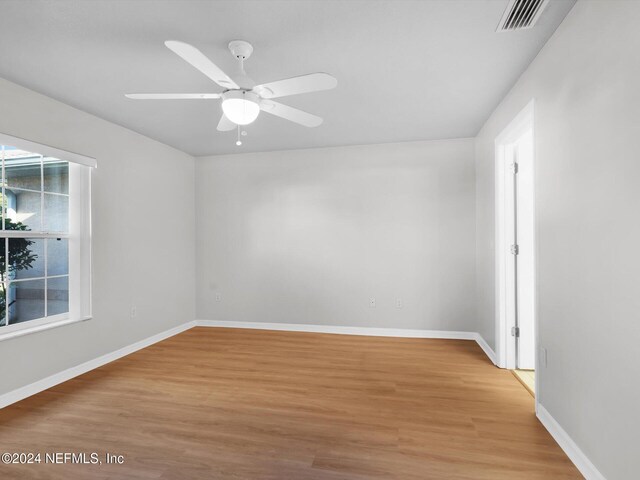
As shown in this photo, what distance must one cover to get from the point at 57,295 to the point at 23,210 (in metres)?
0.84

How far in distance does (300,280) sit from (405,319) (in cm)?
153

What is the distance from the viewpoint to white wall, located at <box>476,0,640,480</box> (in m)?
1.43

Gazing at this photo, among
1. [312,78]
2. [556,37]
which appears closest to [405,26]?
[312,78]

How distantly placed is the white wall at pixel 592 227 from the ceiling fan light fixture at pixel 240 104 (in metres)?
1.83

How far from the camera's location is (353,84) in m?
2.72

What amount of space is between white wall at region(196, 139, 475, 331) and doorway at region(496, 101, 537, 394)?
101 centimetres

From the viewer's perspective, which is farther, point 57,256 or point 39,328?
point 57,256

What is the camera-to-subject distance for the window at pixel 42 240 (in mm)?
2742

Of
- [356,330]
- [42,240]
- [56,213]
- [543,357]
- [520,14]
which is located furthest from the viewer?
[356,330]

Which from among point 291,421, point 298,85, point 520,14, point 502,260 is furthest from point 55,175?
point 502,260

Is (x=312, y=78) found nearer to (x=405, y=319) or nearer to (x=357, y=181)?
(x=357, y=181)

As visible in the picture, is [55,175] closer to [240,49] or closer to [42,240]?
[42,240]

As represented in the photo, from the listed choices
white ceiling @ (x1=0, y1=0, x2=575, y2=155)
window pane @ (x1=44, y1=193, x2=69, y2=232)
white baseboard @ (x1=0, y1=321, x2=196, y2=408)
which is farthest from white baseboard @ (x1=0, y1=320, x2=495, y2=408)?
white ceiling @ (x1=0, y1=0, x2=575, y2=155)

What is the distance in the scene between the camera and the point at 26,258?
291cm
